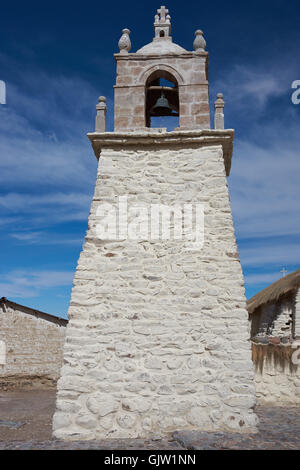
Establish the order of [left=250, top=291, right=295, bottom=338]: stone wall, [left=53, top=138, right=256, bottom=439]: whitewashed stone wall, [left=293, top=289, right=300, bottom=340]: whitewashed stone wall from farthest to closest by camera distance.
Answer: [left=250, top=291, right=295, bottom=338]: stone wall
[left=293, top=289, right=300, bottom=340]: whitewashed stone wall
[left=53, top=138, right=256, bottom=439]: whitewashed stone wall

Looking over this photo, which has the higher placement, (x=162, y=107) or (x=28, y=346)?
(x=162, y=107)

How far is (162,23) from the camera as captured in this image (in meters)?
7.70

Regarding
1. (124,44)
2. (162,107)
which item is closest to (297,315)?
(162,107)

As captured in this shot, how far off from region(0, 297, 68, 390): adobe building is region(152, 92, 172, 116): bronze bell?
8.64m

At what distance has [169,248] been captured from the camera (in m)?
5.65

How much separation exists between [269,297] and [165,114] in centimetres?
922

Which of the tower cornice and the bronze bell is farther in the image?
the bronze bell

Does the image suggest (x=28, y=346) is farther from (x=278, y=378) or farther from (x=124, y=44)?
(x=124, y=44)

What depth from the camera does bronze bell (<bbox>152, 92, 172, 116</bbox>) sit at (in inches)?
283

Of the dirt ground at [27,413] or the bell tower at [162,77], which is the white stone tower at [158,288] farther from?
the dirt ground at [27,413]

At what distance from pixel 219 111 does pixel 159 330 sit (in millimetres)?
4175

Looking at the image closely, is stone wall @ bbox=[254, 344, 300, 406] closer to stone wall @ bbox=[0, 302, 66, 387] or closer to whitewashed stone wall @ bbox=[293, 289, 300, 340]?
whitewashed stone wall @ bbox=[293, 289, 300, 340]

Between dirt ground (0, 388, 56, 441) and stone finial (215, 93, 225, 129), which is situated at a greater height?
stone finial (215, 93, 225, 129)

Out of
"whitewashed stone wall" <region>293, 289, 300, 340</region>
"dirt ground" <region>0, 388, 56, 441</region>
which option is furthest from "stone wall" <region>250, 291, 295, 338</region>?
"dirt ground" <region>0, 388, 56, 441</region>
